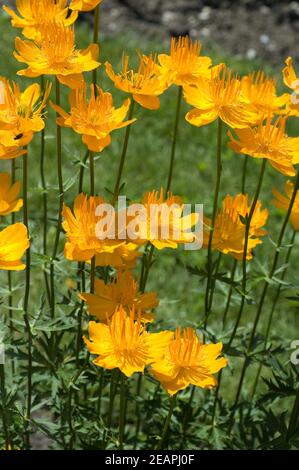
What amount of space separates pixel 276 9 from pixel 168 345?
4.30 metres

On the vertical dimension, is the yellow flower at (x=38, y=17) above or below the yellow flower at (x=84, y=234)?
above

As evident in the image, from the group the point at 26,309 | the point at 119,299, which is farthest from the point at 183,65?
the point at 26,309

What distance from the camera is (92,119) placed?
148cm

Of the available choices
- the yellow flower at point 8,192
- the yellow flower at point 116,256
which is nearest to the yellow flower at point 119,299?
the yellow flower at point 116,256

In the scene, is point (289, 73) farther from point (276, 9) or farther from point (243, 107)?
point (276, 9)

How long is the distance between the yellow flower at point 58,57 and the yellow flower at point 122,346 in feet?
1.56

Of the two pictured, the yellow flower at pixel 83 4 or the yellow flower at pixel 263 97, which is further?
the yellow flower at pixel 263 97

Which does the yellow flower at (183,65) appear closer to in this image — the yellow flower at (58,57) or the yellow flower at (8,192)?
the yellow flower at (58,57)

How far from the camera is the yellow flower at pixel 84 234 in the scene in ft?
4.72

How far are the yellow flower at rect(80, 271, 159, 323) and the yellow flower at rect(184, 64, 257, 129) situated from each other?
35cm

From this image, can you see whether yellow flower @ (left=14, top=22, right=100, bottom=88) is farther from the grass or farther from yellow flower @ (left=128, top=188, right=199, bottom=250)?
the grass

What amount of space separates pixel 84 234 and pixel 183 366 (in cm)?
32

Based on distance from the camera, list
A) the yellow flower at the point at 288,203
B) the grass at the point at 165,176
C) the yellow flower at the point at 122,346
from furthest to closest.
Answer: the grass at the point at 165,176 < the yellow flower at the point at 288,203 < the yellow flower at the point at 122,346

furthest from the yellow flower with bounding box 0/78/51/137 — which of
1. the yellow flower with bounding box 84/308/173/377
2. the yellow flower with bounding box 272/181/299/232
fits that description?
the yellow flower with bounding box 272/181/299/232
